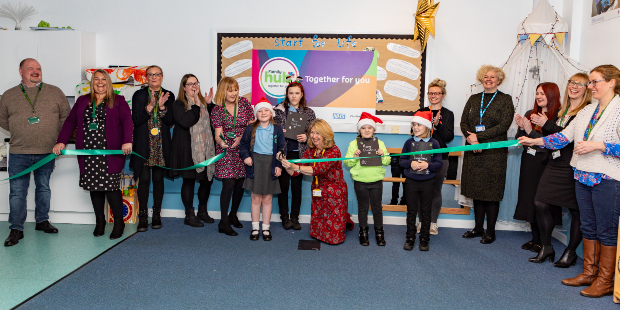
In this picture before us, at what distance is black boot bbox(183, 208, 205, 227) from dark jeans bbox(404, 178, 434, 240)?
2.18 metres

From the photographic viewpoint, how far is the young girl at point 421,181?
3.72 m

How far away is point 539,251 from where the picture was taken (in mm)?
3633

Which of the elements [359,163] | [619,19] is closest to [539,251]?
[359,163]

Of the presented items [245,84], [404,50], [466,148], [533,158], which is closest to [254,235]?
[245,84]

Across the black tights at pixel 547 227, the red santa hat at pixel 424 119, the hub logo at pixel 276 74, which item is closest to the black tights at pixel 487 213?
the black tights at pixel 547 227

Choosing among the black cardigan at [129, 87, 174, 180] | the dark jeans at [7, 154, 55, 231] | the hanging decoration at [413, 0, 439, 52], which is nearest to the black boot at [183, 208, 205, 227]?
the black cardigan at [129, 87, 174, 180]

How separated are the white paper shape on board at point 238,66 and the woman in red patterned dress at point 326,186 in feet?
4.20

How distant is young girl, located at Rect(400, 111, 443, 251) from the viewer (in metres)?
3.72

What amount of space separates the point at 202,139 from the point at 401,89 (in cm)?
223

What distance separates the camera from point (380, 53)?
4.58 m

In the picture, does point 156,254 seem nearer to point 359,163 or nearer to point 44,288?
point 44,288

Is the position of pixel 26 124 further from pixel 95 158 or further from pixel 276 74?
pixel 276 74

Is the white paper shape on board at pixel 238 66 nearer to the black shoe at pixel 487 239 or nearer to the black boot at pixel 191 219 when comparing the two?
the black boot at pixel 191 219

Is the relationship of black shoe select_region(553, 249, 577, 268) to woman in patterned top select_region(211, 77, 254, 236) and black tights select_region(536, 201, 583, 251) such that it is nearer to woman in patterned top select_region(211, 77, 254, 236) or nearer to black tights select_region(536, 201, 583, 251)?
black tights select_region(536, 201, 583, 251)
